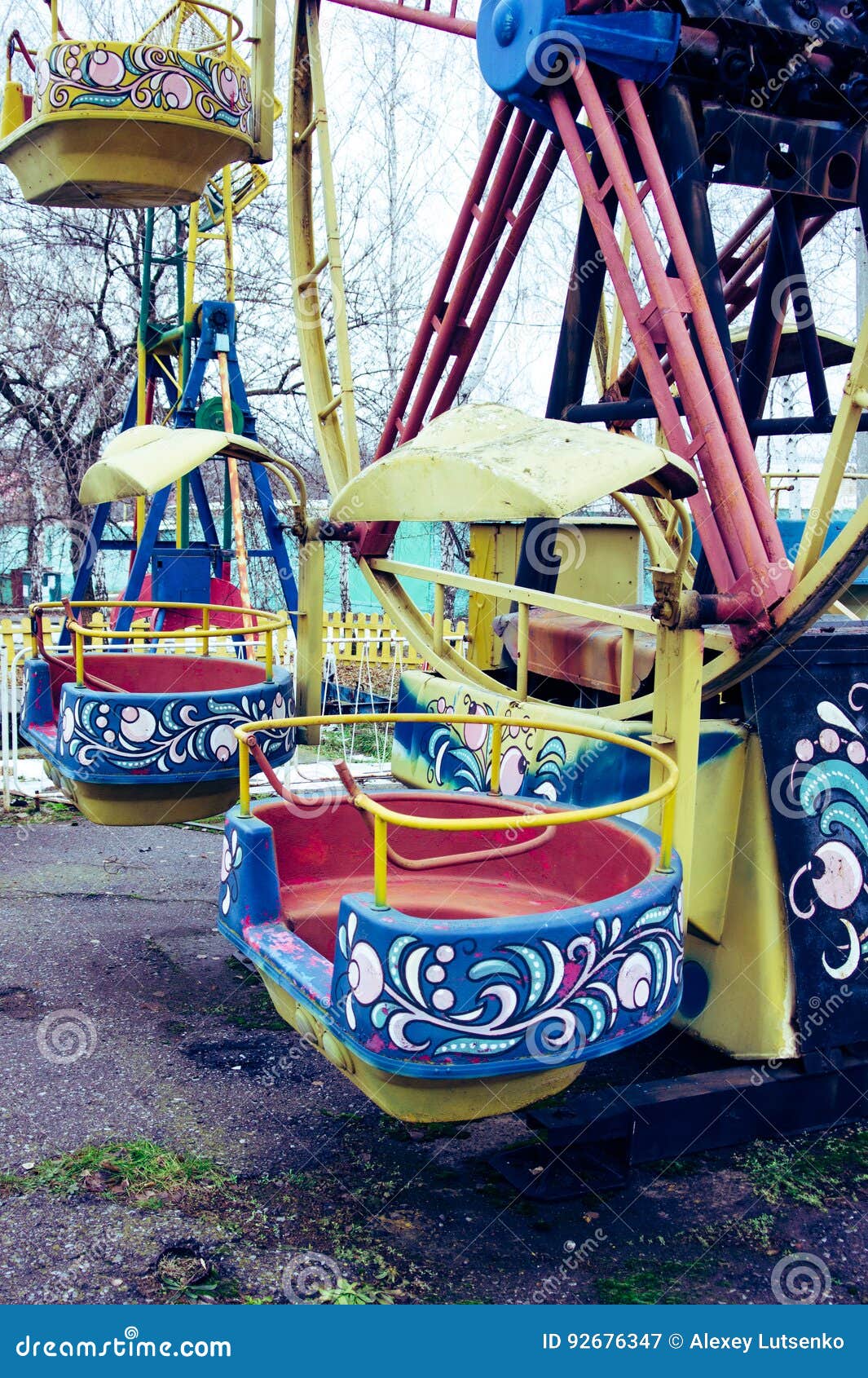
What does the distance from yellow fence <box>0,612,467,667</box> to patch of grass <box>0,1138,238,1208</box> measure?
4.77 meters

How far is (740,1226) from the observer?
3.13m

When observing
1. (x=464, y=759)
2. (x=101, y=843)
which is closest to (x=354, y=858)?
(x=464, y=759)

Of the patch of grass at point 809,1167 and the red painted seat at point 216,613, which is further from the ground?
the red painted seat at point 216,613

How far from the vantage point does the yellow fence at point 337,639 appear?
29.8 feet

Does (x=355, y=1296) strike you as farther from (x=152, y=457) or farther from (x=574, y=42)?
(x=574, y=42)

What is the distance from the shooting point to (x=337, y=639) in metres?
9.11

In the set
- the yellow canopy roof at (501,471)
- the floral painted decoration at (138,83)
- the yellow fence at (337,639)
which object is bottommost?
the yellow fence at (337,639)

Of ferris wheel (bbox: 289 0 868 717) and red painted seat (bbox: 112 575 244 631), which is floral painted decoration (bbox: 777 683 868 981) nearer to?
ferris wheel (bbox: 289 0 868 717)

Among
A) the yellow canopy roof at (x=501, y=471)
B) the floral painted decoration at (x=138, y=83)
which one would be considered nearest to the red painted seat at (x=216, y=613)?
the floral painted decoration at (x=138, y=83)

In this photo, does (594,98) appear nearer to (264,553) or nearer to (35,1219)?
(35,1219)

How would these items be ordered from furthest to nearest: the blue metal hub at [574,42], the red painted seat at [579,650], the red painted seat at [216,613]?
the red painted seat at [216,613] → the red painted seat at [579,650] → the blue metal hub at [574,42]

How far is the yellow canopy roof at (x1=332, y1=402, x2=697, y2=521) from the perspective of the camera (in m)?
2.40

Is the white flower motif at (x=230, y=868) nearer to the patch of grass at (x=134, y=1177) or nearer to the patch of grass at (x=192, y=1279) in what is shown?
the patch of grass at (x=134, y=1177)

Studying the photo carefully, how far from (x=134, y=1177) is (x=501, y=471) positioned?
2.18 metres
